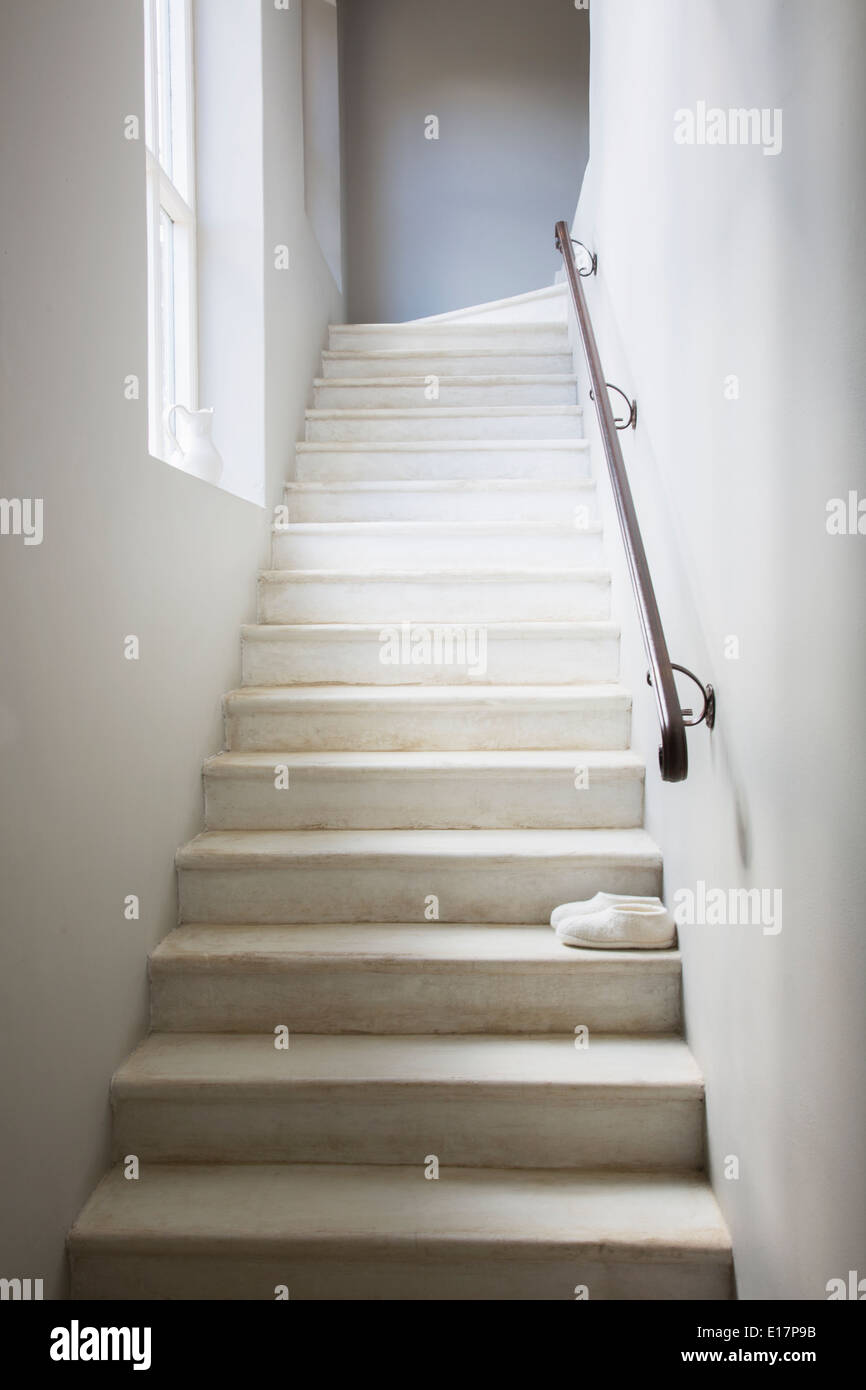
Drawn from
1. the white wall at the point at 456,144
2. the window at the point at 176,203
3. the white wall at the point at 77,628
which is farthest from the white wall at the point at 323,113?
the white wall at the point at 77,628

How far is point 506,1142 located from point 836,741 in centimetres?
110

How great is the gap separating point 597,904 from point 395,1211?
2.50ft

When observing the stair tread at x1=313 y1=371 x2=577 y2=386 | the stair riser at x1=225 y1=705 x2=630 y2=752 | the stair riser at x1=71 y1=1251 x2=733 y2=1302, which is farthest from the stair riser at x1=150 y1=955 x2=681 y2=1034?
the stair tread at x1=313 y1=371 x2=577 y2=386

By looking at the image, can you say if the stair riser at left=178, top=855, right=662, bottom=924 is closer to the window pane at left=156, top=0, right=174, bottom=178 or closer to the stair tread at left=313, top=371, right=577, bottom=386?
the window pane at left=156, top=0, right=174, bottom=178

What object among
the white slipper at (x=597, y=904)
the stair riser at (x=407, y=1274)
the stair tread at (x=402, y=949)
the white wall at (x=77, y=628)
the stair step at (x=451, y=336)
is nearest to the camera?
the white wall at (x=77, y=628)

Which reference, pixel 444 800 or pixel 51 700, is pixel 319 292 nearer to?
pixel 444 800

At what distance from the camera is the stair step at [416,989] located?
2104mm

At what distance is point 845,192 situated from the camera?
1.18m

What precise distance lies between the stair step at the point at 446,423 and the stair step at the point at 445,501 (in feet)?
1.43

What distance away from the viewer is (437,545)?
11.1 ft

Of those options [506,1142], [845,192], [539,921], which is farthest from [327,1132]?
[845,192]

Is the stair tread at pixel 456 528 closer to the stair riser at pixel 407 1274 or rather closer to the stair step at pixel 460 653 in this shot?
the stair step at pixel 460 653

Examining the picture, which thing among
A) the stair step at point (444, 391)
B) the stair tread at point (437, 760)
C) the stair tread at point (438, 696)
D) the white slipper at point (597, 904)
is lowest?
the white slipper at point (597, 904)

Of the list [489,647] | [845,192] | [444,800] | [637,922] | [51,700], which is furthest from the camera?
[489,647]
